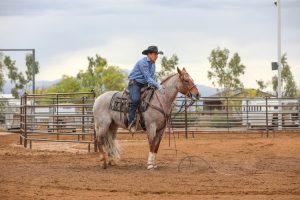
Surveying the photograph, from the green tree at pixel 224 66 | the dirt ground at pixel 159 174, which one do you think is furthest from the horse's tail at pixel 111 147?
the green tree at pixel 224 66

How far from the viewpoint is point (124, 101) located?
14.0m

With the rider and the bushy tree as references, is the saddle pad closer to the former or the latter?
the rider

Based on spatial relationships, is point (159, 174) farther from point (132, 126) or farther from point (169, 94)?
point (169, 94)

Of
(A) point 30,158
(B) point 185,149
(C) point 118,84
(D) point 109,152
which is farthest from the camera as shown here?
(C) point 118,84

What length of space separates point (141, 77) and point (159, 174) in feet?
6.85

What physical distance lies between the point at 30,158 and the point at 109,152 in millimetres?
2823

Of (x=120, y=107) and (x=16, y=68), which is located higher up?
(x=16, y=68)

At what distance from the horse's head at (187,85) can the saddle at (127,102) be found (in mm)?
590

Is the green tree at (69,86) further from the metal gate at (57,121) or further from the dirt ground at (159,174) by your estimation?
the dirt ground at (159,174)

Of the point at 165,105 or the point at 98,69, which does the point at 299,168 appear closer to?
the point at 165,105

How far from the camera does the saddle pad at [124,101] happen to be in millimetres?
13703

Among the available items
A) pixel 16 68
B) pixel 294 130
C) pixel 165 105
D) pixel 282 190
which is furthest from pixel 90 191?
pixel 16 68

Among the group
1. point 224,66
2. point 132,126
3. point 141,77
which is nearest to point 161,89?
point 141,77

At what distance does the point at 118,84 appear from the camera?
6347cm
